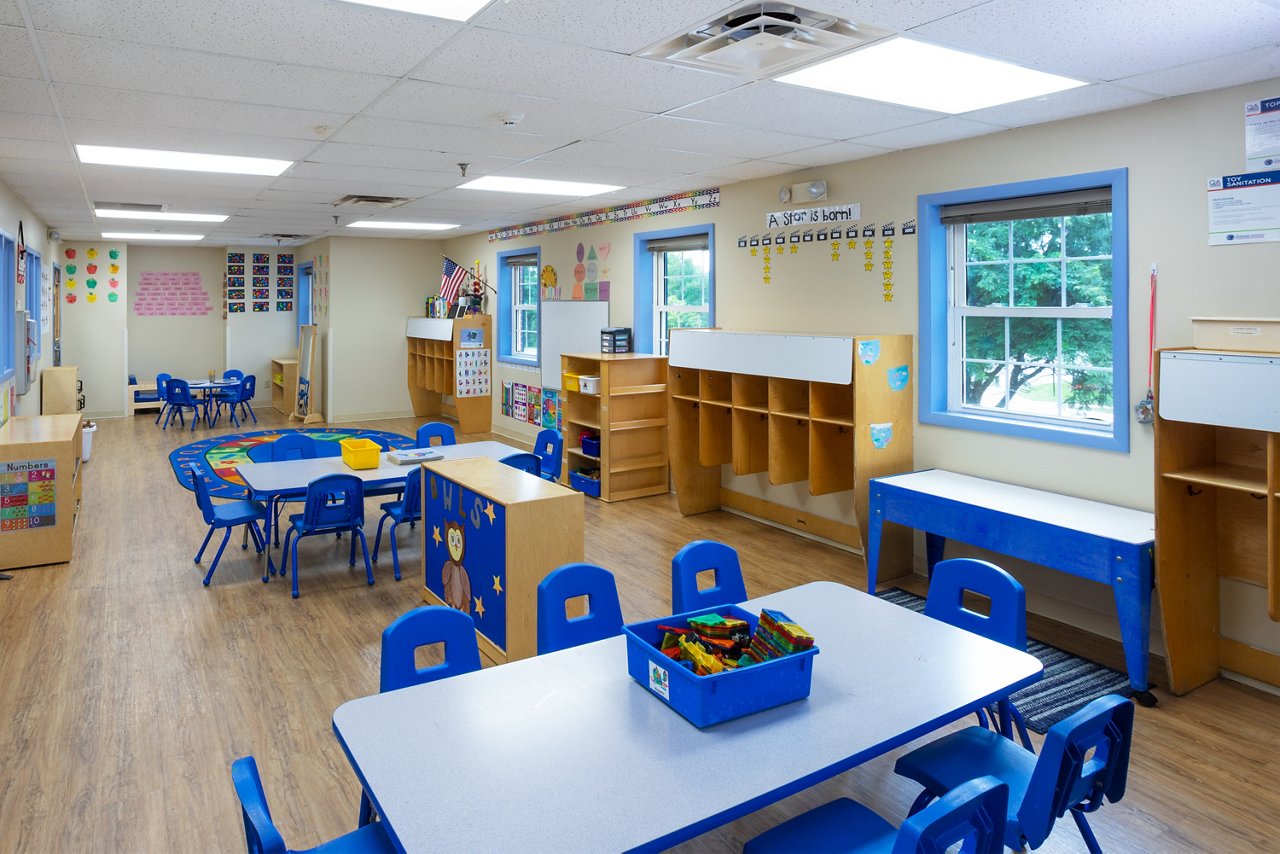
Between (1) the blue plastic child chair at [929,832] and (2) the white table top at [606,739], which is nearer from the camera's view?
(1) the blue plastic child chair at [929,832]

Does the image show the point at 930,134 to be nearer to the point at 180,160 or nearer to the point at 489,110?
the point at 489,110

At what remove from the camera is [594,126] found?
462 cm

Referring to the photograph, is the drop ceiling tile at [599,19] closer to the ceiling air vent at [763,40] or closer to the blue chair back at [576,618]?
the ceiling air vent at [763,40]

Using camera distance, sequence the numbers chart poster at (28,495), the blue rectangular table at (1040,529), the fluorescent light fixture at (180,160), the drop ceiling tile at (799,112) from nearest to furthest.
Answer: the blue rectangular table at (1040,529) → the drop ceiling tile at (799,112) → the fluorescent light fixture at (180,160) → the numbers chart poster at (28,495)

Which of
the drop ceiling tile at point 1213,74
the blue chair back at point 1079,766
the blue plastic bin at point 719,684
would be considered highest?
the drop ceiling tile at point 1213,74

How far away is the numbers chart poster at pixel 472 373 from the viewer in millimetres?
10688

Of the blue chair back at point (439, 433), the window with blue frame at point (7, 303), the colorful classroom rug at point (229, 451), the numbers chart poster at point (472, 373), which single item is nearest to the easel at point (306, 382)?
the colorful classroom rug at point (229, 451)

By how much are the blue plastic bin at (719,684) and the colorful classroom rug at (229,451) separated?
6.14 m

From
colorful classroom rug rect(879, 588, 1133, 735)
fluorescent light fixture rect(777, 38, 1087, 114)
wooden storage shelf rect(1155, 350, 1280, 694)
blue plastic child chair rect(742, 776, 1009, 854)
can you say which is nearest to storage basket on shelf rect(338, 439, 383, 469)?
fluorescent light fixture rect(777, 38, 1087, 114)

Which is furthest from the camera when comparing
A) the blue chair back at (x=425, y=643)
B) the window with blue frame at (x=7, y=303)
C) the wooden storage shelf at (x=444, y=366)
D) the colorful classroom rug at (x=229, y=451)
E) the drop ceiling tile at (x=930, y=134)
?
the wooden storage shelf at (x=444, y=366)

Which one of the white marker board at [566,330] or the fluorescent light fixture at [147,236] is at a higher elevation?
the fluorescent light fixture at [147,236]

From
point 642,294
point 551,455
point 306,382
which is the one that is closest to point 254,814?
point 551,455

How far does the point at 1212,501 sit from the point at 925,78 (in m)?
2.30

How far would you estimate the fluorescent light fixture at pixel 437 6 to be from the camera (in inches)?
110
